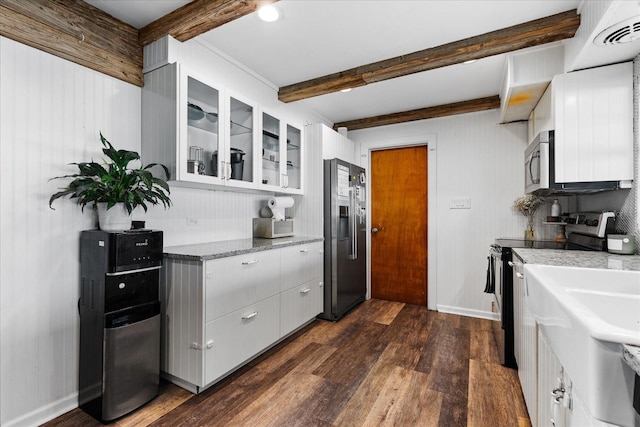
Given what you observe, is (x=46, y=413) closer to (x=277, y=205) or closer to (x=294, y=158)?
(x=277, y=205)

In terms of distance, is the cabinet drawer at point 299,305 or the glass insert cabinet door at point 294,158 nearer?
the cabinet drawer at point 299,305

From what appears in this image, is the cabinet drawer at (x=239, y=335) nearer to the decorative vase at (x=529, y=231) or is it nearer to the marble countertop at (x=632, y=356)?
the marble countertop at (x=632, y=356)

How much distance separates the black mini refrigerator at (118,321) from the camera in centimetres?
168

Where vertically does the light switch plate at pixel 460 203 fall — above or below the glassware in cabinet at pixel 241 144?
below

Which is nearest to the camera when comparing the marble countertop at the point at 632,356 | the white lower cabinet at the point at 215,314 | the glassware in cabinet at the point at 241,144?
the marble countertop at the point at 632,356

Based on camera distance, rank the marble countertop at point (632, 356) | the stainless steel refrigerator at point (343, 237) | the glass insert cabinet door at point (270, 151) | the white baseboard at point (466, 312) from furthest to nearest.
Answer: the white baseboard at point (466, 312), the stainless steel refrigerator at point (343, 237), the glass insert cabinet door at point (270, 151), the marble countertop at point (632, 356)

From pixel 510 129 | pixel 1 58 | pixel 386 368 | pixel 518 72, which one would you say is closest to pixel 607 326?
pixel 386 368

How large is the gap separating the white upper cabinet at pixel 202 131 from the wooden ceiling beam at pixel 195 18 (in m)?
0.23

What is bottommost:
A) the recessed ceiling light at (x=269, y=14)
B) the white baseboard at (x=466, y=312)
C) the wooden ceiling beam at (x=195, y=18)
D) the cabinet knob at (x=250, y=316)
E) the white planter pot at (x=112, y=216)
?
the white baseboard at (x=466, y=312)

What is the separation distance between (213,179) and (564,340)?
7.01ft

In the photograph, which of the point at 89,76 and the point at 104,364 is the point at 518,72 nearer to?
the point at 89,76

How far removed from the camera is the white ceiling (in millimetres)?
1925

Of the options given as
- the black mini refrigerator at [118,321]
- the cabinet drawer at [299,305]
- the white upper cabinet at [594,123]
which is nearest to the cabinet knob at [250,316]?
the cabinet drawer at [299,305]

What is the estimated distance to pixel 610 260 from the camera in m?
1.65
